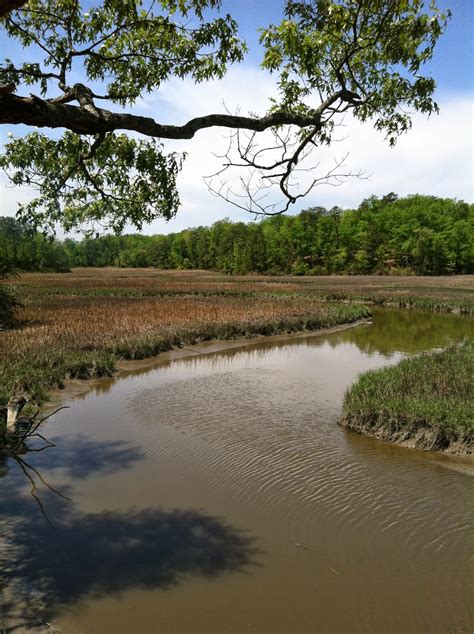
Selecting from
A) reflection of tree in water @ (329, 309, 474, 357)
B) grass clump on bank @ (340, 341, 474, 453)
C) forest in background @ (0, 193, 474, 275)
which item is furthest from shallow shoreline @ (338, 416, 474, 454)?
forest in background @ (0, 193, 474, 275)

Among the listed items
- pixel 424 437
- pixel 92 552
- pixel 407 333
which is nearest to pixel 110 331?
pixel 424 437

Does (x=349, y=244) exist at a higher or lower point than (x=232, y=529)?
higher

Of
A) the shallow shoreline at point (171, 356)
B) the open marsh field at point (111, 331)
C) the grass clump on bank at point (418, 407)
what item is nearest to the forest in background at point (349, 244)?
the open marsh field at point (111, 331)

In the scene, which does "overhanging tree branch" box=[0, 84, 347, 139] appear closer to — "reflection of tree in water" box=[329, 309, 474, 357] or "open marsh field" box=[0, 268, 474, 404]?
"open marsh field" box=[0, 268, 474, 404]

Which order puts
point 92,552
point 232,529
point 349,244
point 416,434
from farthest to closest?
1. point 349,244
2. point 416,434
3. point 232,529
4. point 92,552

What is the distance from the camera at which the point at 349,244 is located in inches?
3802

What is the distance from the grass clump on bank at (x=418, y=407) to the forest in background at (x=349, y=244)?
70.6m

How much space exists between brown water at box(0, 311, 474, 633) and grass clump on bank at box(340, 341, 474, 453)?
39 centimetres

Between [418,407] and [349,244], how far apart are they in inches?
3552

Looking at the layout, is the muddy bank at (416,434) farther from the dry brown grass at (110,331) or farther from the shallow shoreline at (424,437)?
the dry brown grass at (110,331)

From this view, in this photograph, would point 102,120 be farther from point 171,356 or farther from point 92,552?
point 171,356

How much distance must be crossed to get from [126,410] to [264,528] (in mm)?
6087

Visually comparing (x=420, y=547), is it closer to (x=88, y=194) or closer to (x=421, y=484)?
(x=421, y=484)

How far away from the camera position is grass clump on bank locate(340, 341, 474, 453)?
29.2 feet
